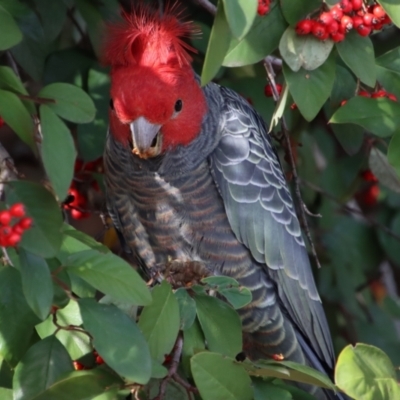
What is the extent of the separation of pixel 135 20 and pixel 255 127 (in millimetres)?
525

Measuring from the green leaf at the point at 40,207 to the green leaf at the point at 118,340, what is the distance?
160 millimetres

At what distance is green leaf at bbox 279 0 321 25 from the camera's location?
1604mm

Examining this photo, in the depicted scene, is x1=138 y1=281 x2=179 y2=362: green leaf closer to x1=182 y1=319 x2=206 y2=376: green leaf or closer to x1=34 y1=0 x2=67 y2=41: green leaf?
x1=182 y1=319 x2=206 y2=376: green leaf

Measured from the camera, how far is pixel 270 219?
7.40 ft

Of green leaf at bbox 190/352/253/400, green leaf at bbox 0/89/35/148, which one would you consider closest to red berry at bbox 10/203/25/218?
green leaf at bbox 0/89/35/148

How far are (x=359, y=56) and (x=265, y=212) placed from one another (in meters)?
0.72

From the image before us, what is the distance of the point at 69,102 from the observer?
1.34m

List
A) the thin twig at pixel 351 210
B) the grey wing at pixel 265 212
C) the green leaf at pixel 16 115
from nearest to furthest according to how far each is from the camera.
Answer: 1. the green leaf at pixel 16 115
2. the grey wing at pixel 265 212
3. the thin twig at pixel 351 210

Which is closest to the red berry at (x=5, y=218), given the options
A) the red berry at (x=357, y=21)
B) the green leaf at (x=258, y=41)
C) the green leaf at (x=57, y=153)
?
the green leaf at (x=57, y=153)

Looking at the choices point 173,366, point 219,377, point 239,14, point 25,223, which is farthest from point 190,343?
point 239,14

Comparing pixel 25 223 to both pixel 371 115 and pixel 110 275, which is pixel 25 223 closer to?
pixel 110 275

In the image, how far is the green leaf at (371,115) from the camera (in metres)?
1.67

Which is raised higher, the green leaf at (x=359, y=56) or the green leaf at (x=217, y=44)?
the green leaf at (x=217, y=44)

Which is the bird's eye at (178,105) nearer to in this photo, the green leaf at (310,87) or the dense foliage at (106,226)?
the dense foliage at (106,226)
